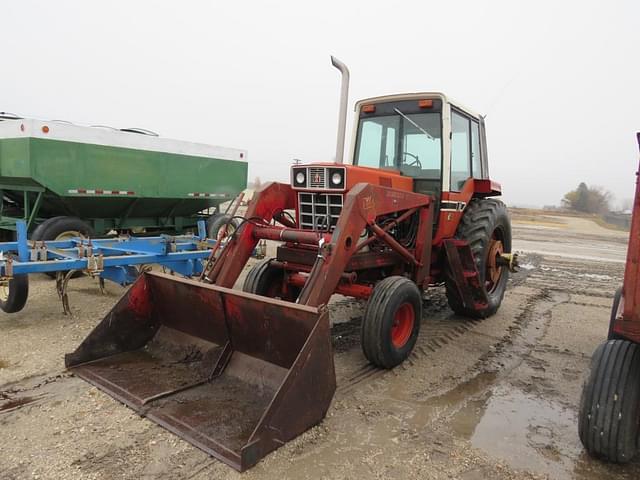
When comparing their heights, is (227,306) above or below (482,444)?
above

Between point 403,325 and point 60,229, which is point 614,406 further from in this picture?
point 60,229

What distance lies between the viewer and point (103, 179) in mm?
8281

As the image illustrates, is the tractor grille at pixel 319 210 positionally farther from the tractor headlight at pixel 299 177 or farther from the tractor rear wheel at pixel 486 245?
the tractor rear wheel at pixel 486 245

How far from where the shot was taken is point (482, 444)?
124 inches

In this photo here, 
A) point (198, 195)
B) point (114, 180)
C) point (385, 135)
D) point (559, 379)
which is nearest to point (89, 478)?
point (559, 379)

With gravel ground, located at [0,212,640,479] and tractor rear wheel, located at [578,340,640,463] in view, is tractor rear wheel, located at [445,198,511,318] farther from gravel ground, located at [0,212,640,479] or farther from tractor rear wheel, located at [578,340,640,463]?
tractor rear wheel, located at [578,340,640,463]

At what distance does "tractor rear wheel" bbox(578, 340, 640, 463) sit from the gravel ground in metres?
0.20

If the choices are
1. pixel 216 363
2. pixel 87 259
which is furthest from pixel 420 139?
pixel 87 259

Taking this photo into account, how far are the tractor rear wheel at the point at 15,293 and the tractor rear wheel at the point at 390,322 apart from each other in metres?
3.78

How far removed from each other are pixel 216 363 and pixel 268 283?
1514 mm

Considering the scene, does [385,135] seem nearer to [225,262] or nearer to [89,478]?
[225,262]

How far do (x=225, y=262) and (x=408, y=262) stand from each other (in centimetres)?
188

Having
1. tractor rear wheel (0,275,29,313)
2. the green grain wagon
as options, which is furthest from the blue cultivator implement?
the green grain wagon

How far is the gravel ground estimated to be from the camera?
279 cm
